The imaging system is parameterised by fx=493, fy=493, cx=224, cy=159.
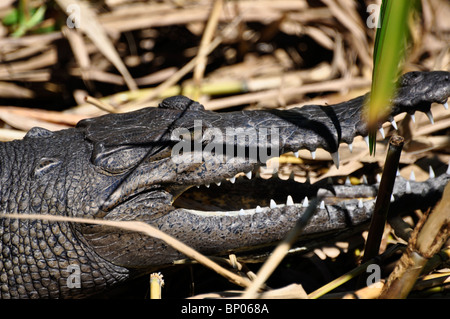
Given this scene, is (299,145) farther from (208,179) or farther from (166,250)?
(166,250)

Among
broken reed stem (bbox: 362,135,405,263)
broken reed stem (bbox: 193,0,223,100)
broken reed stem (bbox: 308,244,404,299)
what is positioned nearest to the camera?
broken reed stem (bbox: 362,135,405,263)

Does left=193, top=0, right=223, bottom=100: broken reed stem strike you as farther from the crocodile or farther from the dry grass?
the crocodile

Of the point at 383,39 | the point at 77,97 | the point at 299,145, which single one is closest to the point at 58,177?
the point at 299,145

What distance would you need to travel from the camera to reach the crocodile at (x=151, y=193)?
7.89 ft

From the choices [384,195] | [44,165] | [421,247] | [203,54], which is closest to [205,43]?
[203,54]

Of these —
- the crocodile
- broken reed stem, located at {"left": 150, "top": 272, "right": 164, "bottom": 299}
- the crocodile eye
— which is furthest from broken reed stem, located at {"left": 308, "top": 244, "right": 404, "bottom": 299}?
the crocodile eye

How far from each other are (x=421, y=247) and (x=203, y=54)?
2690 millimetres

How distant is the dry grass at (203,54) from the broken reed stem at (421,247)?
2143 mm

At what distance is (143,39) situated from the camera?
4621 millimetres

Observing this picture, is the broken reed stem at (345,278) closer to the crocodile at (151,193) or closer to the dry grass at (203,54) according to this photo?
the crocodile at (151,193)

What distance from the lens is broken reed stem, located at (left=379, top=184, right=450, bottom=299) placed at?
187 centimetres

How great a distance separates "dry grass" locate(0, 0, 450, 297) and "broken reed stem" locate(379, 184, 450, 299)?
2143mm

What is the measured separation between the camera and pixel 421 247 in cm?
195

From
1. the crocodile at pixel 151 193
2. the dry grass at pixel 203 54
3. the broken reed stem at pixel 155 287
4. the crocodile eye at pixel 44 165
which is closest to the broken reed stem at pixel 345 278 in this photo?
the crocodile at pixel 151 193
